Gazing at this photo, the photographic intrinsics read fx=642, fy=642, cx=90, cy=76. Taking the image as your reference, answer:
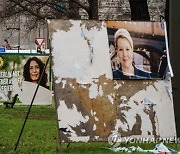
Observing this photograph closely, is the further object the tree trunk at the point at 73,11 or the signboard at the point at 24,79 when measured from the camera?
the tree trunk at the point at 73,11

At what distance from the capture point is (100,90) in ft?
31.9

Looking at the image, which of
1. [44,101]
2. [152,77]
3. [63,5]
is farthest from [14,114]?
[152,77]

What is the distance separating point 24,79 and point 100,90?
16.2 metres

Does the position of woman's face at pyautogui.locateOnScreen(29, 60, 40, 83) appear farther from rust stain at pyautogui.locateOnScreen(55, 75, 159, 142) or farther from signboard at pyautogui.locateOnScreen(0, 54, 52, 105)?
rust stain at pyautogui.locateOnScreen(55, 75, 159, 142)

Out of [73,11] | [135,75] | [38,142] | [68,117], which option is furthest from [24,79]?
[68,117]

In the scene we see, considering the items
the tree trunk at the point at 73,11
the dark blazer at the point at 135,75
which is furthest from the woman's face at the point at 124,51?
the tree trunk at the point at 73,11

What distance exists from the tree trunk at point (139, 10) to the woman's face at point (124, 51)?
10.0 metres

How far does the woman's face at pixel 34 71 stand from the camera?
25.5m

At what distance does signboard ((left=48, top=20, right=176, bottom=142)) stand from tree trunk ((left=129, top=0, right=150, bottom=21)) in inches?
391

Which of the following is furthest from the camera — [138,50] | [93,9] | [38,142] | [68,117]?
[93,9]

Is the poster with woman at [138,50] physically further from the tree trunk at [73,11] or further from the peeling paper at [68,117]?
the tree trunk at [73,11]

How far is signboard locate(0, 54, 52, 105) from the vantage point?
2536 cm

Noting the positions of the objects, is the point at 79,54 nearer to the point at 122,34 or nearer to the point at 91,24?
the point at 91,24

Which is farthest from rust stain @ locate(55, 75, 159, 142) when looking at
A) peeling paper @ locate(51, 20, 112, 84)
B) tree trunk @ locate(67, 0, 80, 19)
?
tree trunk @ locate(67, 0, 80, 19)
